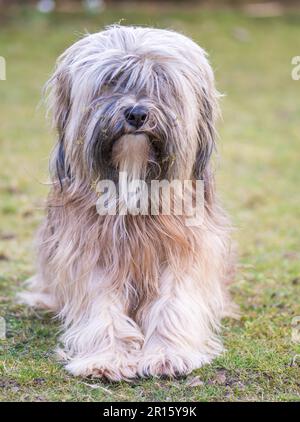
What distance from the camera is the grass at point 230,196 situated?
14.8 ft

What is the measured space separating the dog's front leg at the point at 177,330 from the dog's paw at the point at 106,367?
70 mm

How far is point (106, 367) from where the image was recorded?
4.52 metres

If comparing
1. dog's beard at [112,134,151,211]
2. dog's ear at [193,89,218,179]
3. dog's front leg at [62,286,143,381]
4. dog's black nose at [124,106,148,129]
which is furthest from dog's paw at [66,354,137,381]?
dog's black nose at [124,106,148,129]

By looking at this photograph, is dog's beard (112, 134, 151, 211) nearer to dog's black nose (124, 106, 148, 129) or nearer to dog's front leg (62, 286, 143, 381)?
dog's black nose (124, 106, 148, 129)

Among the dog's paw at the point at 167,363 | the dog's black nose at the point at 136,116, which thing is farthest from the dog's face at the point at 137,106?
the dog's paw at the point at 167,363

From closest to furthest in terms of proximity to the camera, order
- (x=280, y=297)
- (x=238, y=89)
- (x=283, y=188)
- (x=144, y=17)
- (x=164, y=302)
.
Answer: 1. (x=164, y=302)
2. (x=280, y=297)
3. (x=283, y=188)
4. (x=238, y=89)
5. (x=144, y=17)

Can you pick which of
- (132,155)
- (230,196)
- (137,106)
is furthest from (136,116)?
(230,196)

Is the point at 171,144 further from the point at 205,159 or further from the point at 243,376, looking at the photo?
the point at 243,376

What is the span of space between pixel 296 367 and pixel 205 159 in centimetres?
127

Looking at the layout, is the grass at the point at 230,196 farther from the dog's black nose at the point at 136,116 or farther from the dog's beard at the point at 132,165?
the dog's black nose at the point at 136,116

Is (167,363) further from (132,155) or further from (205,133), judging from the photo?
(205,133)

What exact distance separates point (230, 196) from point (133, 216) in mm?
4815
